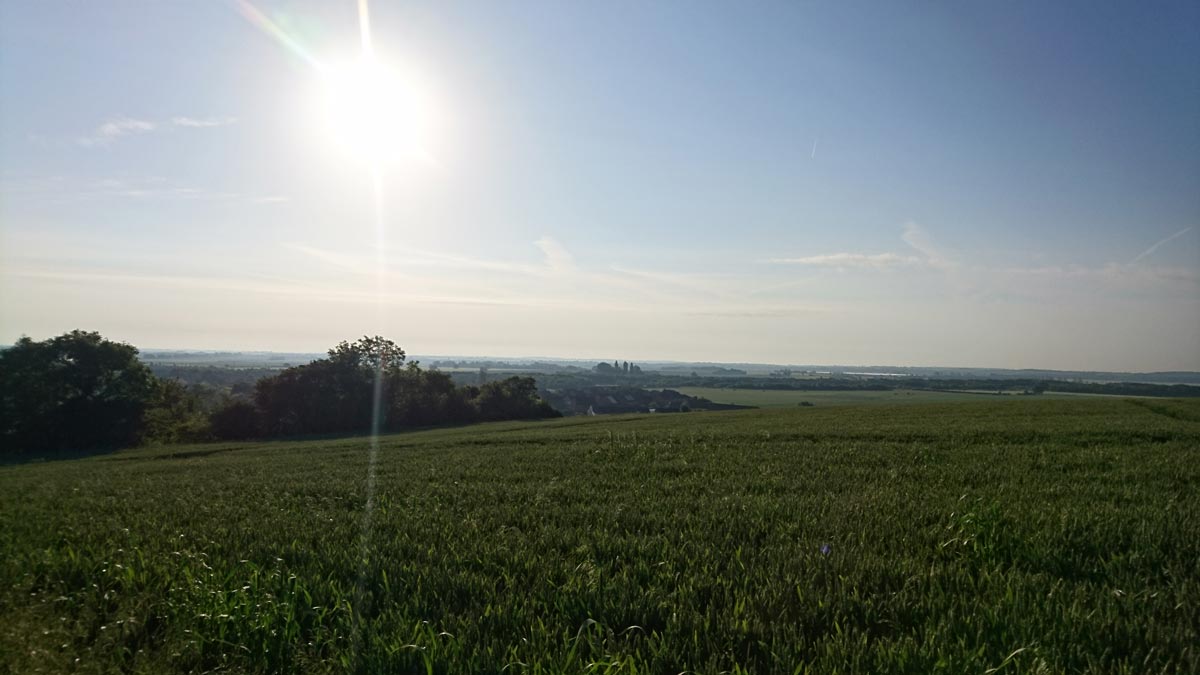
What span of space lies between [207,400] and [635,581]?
98562mm

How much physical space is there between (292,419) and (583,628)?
235ft

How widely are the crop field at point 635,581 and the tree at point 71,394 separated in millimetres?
60559

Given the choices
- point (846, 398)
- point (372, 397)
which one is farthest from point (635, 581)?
point (846, 398)

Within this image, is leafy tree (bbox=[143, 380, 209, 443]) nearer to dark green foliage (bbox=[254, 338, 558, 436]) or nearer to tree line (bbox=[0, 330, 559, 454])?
tree line (bbox=[0, 330, 559, 454])

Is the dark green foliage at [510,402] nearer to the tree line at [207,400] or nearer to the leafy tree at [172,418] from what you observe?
the tree line at [207,400]

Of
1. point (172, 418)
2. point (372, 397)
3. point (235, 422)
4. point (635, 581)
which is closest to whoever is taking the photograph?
point (635, 581)

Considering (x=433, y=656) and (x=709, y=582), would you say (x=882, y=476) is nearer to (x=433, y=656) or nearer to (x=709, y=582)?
(x=709, y=582)

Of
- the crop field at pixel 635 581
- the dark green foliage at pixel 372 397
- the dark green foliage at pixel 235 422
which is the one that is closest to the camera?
the crop field at pixel 635 581

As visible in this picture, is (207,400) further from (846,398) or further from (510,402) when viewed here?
(846,398)

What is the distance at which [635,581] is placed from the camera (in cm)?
548

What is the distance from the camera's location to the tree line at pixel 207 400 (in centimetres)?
5556

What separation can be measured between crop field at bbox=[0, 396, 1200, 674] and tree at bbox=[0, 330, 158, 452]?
60559 mm

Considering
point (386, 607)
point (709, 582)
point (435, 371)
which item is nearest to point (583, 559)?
point (709, 582)

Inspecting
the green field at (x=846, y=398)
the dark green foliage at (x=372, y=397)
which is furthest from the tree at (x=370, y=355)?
the green field at (x=846, y=398)
